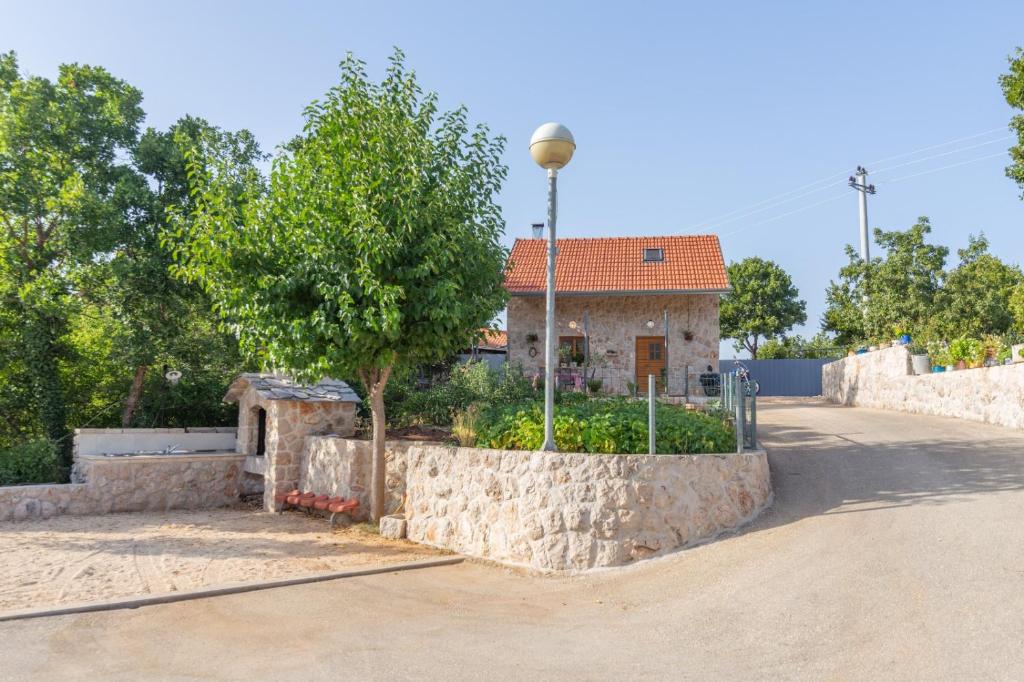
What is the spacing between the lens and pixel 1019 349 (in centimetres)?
1110

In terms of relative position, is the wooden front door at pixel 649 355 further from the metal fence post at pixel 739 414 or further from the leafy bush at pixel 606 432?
the metal fence post at pixel 739 414

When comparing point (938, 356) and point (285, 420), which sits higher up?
point (938, 356)

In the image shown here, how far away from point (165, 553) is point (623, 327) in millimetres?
13432

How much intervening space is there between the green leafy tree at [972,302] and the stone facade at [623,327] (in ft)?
34.0

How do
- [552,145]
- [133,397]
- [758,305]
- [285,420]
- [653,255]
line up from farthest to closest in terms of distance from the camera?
[758,305]
[653,255]
[133,397]
[285,420]
[552,145]

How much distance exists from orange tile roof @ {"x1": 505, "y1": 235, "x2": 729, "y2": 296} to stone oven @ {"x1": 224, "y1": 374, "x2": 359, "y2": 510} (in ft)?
23.7

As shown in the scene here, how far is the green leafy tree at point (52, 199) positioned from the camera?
1094 cm

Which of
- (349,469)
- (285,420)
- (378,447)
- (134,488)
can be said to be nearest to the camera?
(378,447)

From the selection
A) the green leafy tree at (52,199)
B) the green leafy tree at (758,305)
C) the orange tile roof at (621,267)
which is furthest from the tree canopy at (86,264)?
the green leafy tree at (758,305)

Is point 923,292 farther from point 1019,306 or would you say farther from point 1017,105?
point 1017,105

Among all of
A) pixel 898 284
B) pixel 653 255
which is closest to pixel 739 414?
pixel 653 255

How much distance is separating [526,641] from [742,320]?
36.8 meters

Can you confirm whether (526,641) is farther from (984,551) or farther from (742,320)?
(742,320)

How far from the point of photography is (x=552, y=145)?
6.72 metres
